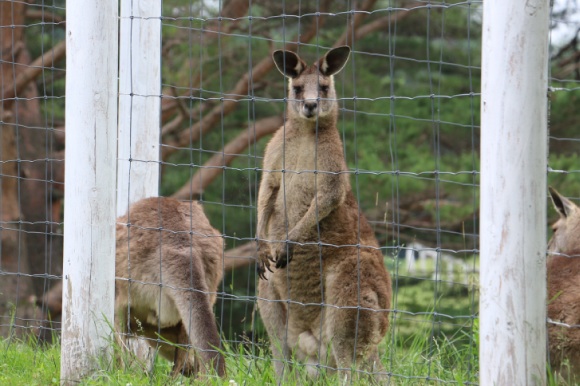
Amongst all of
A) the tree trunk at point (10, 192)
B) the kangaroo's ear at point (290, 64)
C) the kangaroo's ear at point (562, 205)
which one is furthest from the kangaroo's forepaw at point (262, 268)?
the tree trunk at point (10, 192)

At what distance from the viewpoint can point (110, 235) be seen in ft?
16.5

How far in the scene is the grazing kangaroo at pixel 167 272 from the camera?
5.45 meters

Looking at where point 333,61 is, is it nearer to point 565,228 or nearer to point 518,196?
point 565,228

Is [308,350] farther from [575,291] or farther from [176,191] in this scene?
[176,191]

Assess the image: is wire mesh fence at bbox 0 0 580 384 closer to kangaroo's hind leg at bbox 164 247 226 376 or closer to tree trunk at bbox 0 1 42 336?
tree trunk at bbox 0 1 42 336

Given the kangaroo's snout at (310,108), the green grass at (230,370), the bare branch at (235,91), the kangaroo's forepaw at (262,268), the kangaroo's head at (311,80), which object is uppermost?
the bare branch at (235,91)

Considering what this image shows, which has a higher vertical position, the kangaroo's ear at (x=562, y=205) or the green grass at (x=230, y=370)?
the kangaroo's ear at (x=562, y=205)

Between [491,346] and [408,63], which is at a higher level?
[408,63]

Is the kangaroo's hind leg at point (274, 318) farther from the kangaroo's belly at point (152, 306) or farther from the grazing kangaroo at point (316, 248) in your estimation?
the kangaroo's belly at point (152, 306)

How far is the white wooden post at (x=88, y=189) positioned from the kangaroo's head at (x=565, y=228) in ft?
10.6

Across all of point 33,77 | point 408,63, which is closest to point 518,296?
point 33,77

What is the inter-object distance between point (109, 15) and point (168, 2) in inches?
309

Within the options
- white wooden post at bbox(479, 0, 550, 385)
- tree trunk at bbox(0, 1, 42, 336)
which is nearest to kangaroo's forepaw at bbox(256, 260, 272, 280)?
white wooden post at bbox(479, 0, 550, 385)

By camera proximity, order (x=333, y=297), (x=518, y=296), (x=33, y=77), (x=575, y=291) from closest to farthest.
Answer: (x=518, y=296) < (x=575, y=291) < (x=333, y=297) < (x=33, y=77)
